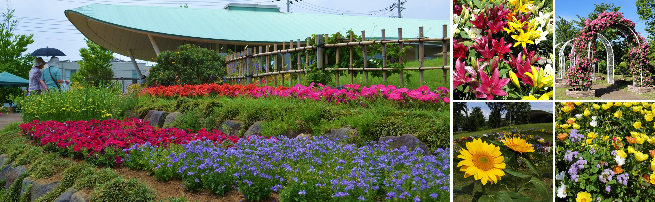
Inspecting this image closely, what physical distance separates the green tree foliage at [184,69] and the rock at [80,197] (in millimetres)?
9905

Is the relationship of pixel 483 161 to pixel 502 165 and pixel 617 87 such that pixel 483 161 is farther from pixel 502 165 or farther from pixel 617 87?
pixel 617 87

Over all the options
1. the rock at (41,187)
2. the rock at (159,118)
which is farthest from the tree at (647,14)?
the rock at (159,118)

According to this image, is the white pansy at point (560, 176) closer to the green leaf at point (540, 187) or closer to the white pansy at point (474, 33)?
the green leaf at point (540, 187)

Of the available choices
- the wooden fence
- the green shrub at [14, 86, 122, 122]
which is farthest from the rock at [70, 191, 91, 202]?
the wooden fence

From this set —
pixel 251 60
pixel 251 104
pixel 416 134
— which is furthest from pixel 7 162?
pixel 251 60

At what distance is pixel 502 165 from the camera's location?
957mm

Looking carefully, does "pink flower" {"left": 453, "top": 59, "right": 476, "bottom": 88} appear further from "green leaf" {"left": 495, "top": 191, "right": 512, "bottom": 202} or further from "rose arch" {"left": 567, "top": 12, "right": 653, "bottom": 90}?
"green leaf" {"left": 495, "top": 191, "right": 512, "bottom": 202}

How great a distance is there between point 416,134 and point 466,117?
10.9ft

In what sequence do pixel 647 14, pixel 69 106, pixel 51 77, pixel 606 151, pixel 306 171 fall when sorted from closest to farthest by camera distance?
pixel 647 14 < pixel 606 151 < pixel 306 171 < pixel 69 106 < pixel 51 77

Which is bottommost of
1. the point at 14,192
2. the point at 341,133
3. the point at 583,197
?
the point at 14,192

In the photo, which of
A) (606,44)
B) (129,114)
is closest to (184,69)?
(129,114)

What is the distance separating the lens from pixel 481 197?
97 centimetres

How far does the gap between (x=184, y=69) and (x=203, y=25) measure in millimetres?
6439

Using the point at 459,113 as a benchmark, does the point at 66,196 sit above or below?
below
